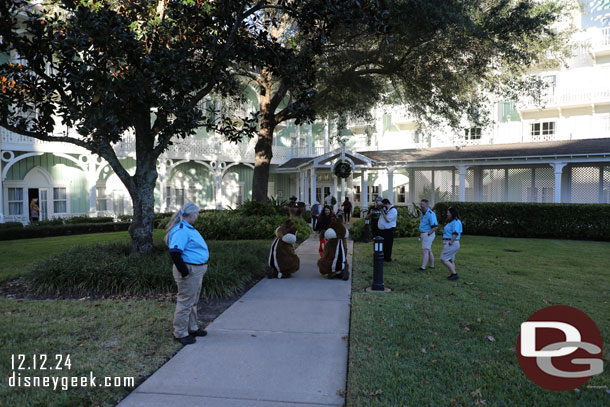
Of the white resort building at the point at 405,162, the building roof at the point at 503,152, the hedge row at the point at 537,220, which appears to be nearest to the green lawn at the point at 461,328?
the hedge row at the point at 537,220

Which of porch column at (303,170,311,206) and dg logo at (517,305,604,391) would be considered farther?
porch column at (303,170,311,206)

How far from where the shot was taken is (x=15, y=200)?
18375 mm

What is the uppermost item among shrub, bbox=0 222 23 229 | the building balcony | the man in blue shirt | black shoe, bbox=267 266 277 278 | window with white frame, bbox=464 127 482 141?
the building balcony

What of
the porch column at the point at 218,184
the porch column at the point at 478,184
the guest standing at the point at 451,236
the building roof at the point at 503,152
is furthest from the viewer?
the porch column at the point at 218,184

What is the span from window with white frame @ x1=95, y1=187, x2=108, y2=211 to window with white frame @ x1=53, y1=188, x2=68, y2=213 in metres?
1.46

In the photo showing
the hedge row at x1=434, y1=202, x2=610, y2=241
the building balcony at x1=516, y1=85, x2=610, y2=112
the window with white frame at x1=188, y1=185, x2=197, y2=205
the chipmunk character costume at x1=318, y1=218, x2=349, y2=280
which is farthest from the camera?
the window with white frame at x1=188, y1=185, x2=197, y2=205

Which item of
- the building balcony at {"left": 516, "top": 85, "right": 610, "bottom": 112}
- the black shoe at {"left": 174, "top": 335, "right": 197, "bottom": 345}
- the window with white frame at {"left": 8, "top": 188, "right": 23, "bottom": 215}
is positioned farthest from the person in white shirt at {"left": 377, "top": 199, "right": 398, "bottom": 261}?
the window with white frame at {"left": 8, "top": 188, "right": 23, "bottom": 215}

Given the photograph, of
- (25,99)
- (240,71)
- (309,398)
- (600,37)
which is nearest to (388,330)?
(309,398)

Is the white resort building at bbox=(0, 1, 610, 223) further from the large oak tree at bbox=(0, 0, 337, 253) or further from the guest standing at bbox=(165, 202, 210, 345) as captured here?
the guest standing at bbox=(165, 202, 210, 345)

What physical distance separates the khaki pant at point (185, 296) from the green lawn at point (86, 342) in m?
0.20

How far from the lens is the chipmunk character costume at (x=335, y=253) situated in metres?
8.13

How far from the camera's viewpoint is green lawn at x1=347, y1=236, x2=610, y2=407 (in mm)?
3617

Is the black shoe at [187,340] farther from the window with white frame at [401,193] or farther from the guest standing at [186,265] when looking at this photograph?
the window with white frame at [401,193]

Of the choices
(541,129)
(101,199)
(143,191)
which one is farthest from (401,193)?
(143,191)
